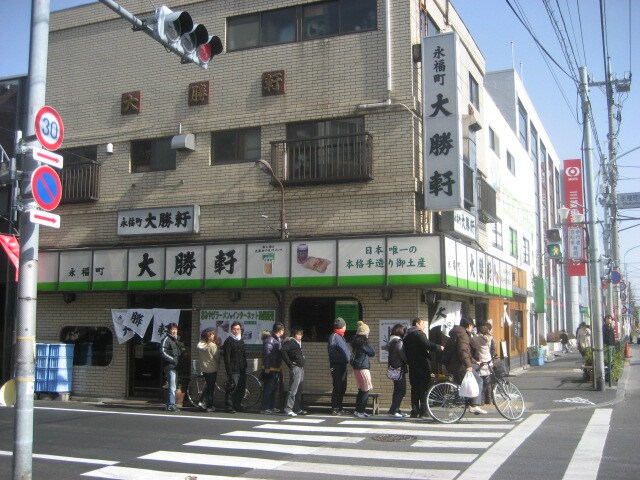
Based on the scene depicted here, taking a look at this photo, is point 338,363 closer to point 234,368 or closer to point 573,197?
point 234,368

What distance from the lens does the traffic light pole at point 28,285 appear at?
662 cm

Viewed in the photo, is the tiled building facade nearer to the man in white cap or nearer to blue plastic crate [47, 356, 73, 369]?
blue plastic crate [47, 356, 73, 369]

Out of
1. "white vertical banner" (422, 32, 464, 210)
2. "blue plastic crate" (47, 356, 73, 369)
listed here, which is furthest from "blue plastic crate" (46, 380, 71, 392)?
"white vertical banner" (422, 32, 464, 210)

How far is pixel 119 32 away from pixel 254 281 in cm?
813

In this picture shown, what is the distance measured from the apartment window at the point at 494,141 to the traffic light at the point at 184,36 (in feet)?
53.8

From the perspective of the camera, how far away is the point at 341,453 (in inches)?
370

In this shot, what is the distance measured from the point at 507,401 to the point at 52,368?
10502 millimetres

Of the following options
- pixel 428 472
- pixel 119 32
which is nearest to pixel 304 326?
pixel 428 472

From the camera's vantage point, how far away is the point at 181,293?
54.0ft

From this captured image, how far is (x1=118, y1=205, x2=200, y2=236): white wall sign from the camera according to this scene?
1634 centimetres

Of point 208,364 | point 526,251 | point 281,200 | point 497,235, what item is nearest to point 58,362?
point 208,364

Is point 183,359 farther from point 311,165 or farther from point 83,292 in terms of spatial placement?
point 311,165

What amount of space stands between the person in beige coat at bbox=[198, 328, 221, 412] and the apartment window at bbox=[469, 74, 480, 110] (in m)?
10.7

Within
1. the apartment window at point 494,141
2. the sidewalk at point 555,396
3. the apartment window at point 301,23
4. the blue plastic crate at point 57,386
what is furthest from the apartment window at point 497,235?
the blue plastic crate at point 57,386
